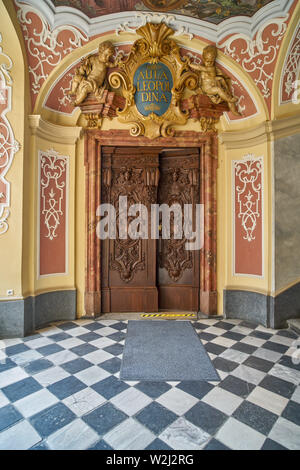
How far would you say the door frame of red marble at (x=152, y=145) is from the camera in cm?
419

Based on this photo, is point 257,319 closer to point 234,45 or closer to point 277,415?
point 277,415

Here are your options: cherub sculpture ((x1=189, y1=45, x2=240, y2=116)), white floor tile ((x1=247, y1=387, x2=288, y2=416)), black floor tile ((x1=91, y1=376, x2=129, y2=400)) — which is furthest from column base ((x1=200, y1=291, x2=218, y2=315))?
cherub sculpture ((x1=189, y1=45, x2=240, y2=116))

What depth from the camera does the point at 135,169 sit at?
4.45 meters

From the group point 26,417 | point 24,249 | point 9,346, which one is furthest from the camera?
Result: point 24,249

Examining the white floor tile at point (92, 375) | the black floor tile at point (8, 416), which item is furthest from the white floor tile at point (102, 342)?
the black floor tile at point (8, 416)

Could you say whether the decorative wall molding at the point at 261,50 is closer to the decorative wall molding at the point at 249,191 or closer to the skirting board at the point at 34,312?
the decorative wall molding at the point at 249,191

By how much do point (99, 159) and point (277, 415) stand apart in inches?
164

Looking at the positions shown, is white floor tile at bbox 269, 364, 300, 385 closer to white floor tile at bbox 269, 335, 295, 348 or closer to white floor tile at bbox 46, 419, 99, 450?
white floor tile at bbox 269, 335, 295, 348

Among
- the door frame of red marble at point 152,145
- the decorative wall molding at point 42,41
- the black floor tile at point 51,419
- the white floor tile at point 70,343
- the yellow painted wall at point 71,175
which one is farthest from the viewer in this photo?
the door frame of red marble at point 152,145

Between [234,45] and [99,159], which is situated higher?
[234,45]

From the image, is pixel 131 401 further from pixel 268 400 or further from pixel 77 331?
pixel 77 331

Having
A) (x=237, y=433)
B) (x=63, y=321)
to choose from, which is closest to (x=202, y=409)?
(x=237, y=433)

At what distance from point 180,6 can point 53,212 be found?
364 centimetres

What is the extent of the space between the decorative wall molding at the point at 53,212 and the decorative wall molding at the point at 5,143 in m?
0.49
